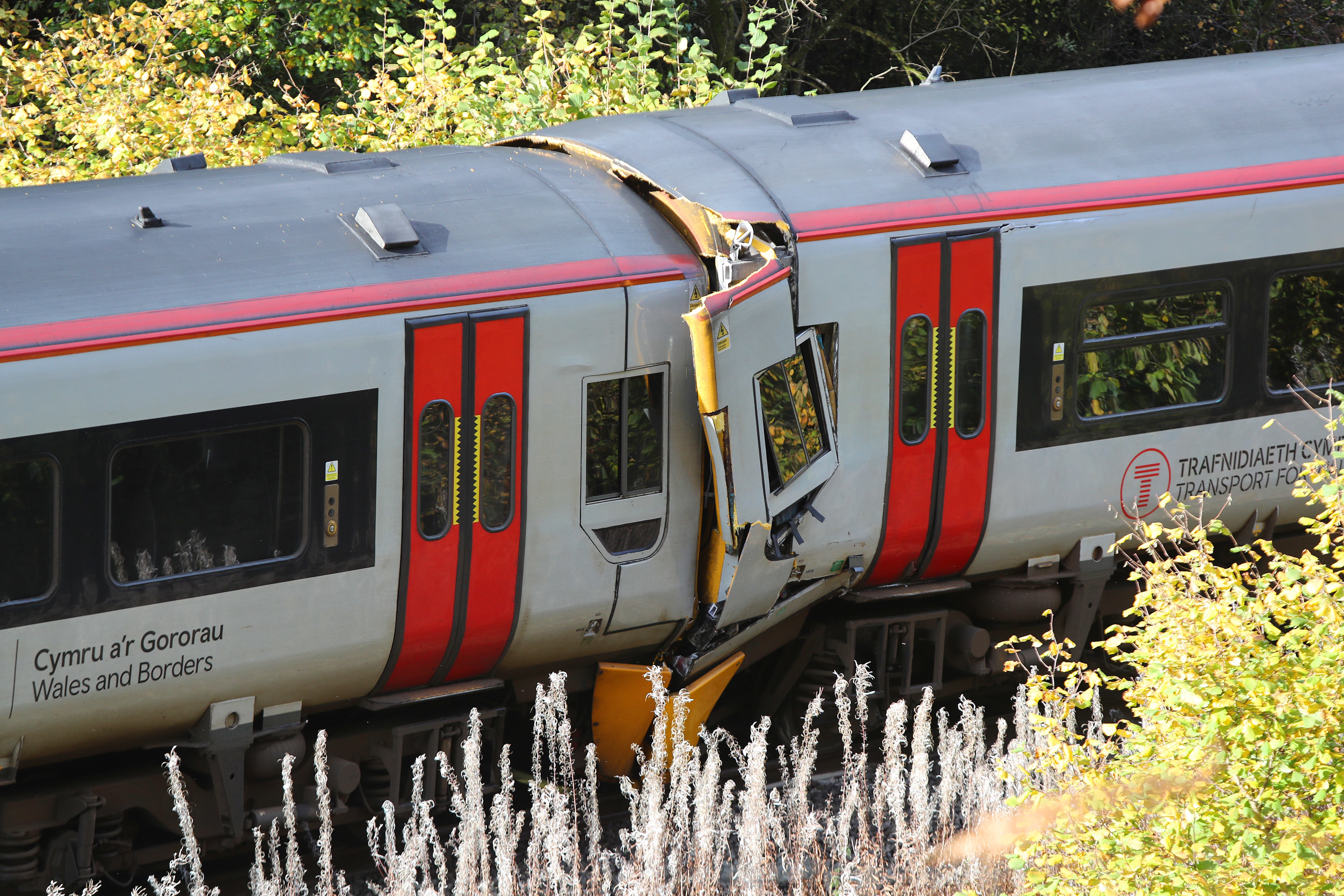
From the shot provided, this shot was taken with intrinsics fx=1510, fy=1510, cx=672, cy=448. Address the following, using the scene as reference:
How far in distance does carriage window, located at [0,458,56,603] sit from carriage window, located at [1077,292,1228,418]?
4929mm

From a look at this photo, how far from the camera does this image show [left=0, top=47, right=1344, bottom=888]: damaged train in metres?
5.88

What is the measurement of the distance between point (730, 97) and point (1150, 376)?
283 centimetres

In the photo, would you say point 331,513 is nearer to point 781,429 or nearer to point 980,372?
point 781,429

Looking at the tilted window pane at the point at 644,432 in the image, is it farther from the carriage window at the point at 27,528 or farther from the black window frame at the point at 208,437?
the carriage window at the point at 27,528

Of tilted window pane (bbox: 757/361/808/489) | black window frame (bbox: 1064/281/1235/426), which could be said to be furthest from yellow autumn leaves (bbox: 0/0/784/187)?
tilted window pane (bbox: 757/361/808/489)

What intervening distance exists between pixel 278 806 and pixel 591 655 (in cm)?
157

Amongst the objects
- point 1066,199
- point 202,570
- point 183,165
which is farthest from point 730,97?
point 202,570

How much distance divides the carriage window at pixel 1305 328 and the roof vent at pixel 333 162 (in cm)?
474

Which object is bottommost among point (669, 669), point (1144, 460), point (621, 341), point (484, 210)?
point (669, 669)

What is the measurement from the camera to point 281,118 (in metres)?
12.1

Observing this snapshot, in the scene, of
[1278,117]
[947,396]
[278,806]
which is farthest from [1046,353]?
Result: [278,806]

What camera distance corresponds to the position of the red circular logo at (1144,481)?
7.99m

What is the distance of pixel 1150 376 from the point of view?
26.0ft

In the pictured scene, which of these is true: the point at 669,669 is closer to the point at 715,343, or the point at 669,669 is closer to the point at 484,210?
the point at 715,343
